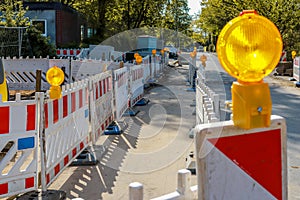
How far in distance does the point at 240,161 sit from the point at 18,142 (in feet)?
10.2

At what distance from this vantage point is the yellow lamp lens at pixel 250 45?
5.85 feet

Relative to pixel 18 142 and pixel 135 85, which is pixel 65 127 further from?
pixel 135 85

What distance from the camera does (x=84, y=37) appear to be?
40.4 m

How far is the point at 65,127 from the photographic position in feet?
17.8

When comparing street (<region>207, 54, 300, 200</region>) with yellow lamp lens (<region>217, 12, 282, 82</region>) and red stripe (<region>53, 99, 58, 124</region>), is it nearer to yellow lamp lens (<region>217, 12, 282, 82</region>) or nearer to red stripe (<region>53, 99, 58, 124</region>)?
yellow lamp lens (<region>217, 12, 282, 82</region>)

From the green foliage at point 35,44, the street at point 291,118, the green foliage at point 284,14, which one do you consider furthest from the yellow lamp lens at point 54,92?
the green foliage at point 284,14

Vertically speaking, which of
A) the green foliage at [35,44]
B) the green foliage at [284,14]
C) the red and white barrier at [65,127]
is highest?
the green foliage at [284,14]

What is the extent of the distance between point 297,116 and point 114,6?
3417 cm

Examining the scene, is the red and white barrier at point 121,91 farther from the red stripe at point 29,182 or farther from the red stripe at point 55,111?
the red stripe at point 29,182

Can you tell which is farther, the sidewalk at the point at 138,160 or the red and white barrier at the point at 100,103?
the red and white barrier at the point at 100,103

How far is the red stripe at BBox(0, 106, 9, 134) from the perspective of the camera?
4.32 meters

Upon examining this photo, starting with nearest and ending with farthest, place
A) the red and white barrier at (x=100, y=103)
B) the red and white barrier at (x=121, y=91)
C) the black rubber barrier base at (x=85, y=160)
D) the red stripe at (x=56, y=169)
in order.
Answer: the red stripe at (x=56, y=169), the black rubber barrier base at (x=85, y=160), the red and white barrier at (x=100, y=103), the red and white barrier at (x=121, y=91)

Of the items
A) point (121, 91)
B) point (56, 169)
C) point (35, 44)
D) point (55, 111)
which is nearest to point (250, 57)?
point (55, 111)

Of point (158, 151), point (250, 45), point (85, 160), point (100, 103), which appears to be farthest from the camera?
point (100, 103)
